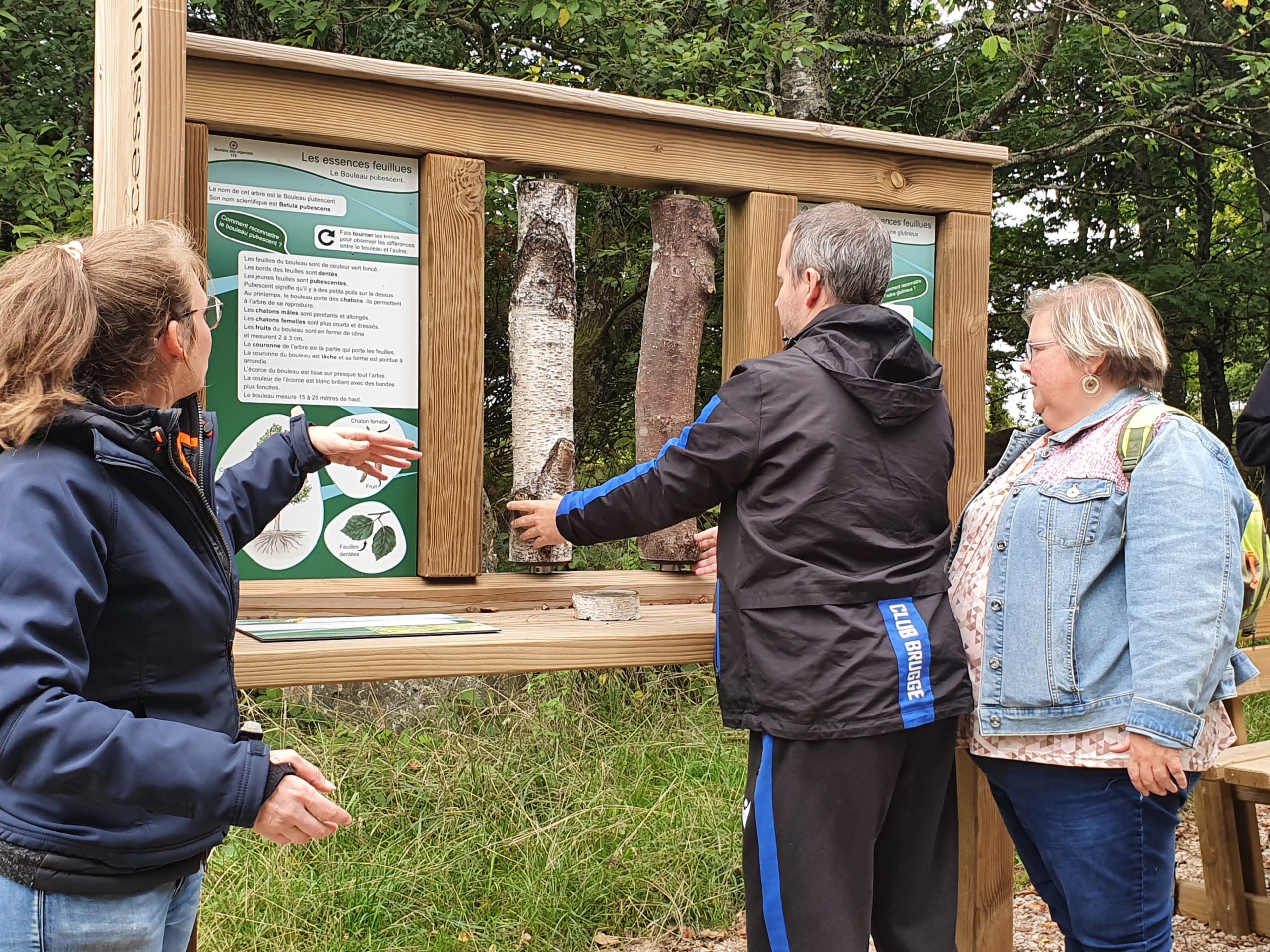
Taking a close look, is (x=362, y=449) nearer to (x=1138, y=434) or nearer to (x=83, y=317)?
(x=83, y=317)

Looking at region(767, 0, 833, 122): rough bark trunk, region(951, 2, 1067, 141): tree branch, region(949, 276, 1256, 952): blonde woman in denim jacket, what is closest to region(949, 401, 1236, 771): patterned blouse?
region(949, 276, 1256, 952): blonde woman in denim jacket

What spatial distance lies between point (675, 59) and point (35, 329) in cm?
430

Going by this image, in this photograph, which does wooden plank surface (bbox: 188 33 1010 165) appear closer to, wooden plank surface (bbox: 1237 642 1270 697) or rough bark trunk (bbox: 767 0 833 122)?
wooden plank surface (bbox: 1237 642 1270 697)

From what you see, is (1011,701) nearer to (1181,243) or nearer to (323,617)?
(323,617)

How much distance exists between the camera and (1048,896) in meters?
2.33

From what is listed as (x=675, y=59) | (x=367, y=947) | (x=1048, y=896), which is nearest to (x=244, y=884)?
(x=367, y=947)

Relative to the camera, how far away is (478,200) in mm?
2598

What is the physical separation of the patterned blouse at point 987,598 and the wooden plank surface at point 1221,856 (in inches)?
57.8

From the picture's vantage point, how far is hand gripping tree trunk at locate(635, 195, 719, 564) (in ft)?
9.61

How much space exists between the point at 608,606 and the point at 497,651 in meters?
0.38

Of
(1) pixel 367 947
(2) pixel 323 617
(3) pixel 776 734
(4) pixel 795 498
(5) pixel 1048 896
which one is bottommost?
(1) pixel 367 947

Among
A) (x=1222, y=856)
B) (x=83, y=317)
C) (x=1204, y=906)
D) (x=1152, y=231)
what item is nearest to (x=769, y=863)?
(x=83, y=317)

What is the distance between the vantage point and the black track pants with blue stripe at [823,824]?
210cm

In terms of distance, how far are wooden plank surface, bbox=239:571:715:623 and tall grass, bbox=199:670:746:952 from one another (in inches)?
45.6
